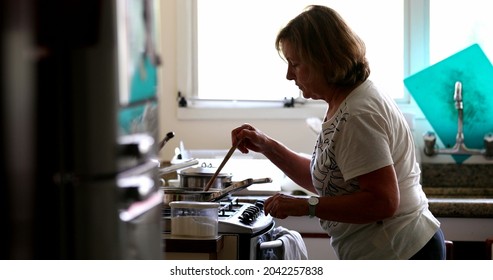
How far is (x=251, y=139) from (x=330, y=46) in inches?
16.7

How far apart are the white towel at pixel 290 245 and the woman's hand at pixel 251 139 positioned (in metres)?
0.26

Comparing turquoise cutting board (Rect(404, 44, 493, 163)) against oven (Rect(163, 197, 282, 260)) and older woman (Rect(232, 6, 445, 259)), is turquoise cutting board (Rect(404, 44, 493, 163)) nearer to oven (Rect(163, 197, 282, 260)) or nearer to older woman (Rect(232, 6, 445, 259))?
oven (Rect(163, 197, 282, 260))

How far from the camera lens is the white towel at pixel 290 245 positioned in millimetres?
1824

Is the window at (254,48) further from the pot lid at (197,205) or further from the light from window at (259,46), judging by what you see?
the pot lid at (197,205)

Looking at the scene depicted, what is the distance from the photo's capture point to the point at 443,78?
2.79m

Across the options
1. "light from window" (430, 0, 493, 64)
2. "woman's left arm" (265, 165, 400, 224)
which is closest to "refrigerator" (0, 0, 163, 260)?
"woman's left arm" (265, 165, 400, 224)

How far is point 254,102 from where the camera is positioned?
2.86m

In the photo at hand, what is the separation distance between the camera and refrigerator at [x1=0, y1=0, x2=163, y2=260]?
0.78 ft

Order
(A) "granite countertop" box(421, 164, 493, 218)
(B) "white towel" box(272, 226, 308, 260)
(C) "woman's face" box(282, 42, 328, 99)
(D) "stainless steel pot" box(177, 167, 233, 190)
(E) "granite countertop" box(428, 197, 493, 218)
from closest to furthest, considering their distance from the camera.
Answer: (C) "woman's face" box(282, 42, 328, 99) < (B) "white towel" box(272, 226, 308, 260) < (D) "stainless steel pot" box(177, 167, 233, 190) < (E) "granite countertop" box(428, 197, 493, 218) < (A) "granite countertop" box(421, 164, 493, 218)

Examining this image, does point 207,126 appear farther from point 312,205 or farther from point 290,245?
point 312,205

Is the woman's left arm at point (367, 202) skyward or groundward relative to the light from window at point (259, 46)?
groundward

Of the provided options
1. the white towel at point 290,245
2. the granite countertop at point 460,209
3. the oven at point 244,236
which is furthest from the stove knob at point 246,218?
the granite countertop at point 460,209

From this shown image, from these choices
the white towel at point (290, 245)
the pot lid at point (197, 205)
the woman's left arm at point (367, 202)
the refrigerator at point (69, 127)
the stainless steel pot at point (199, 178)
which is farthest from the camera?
the stainless steel pot at point (199, 178)

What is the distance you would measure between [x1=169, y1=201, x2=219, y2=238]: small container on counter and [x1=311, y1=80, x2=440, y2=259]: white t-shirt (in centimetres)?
27
